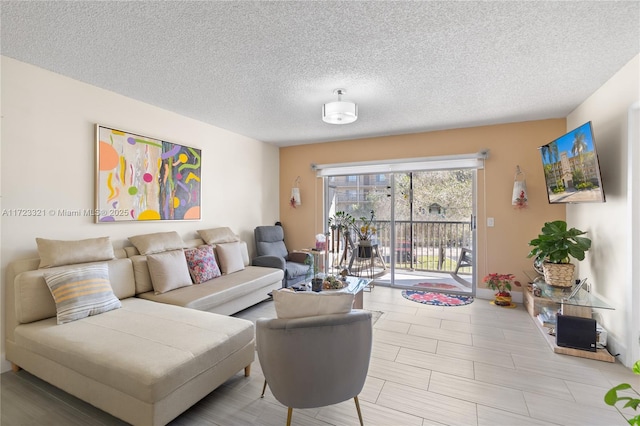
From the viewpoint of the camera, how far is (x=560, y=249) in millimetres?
2957

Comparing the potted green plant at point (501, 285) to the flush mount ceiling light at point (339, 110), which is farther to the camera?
the potted green plant at point (501, 285)

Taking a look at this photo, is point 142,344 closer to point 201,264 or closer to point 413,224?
point 201,264

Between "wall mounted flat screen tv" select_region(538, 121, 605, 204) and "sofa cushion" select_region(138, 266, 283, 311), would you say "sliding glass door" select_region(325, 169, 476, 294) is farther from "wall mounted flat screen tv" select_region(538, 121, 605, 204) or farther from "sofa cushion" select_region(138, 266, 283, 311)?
"sofa cushion" select_region(138, 266, 283, 311)

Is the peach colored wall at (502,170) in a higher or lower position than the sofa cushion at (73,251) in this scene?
higher

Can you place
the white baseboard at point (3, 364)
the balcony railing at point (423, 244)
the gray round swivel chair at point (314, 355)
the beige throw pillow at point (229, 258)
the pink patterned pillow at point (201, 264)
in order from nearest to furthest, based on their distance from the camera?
the gray round swivel chair at point (314, 355) < the white baseboard at point (3, 364) < the pink patterned pillow at point (201, 264) < the beige throw pillow at point (229, 258) < the balcony railing at point (423, 244)

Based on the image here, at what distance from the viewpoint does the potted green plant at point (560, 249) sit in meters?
2.92

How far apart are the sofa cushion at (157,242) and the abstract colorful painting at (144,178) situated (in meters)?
0.24

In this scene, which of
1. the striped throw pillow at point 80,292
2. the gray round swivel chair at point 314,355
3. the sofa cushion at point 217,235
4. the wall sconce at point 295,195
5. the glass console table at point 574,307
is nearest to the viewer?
the gray round swivel chair at point 314,355

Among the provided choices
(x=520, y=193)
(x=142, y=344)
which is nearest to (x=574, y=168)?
(x=520, y=193)

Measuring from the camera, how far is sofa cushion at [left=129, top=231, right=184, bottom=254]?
3.13 m

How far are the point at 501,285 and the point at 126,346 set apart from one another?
4315mm

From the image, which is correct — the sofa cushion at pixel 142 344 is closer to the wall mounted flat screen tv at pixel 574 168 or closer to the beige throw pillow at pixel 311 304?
the beige throw pillow at pixel 311 304

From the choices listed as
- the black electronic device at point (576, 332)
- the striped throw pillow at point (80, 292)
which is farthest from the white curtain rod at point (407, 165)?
the striped throw pillow at point (80, 292)

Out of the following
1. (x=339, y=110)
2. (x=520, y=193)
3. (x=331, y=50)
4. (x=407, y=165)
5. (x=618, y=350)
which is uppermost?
(x=331, y=50)
